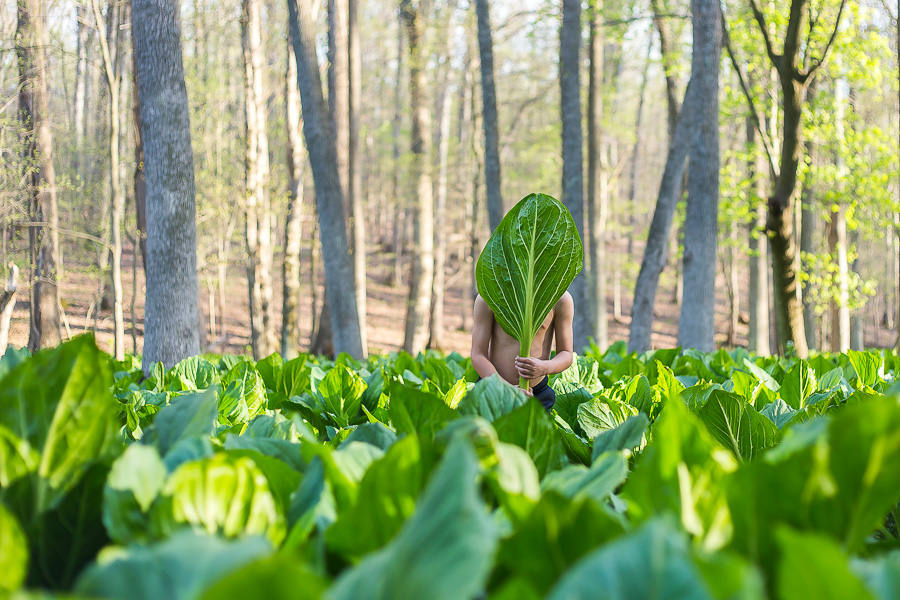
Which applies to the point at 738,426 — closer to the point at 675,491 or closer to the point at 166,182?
the point at 675,491

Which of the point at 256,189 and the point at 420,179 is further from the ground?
the point at 420,179

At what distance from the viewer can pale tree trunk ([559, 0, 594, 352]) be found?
385 inches

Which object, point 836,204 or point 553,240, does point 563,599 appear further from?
point 836,204

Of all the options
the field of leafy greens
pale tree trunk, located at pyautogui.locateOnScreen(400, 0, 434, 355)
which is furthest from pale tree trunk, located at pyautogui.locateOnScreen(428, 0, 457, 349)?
the field of leafy greens

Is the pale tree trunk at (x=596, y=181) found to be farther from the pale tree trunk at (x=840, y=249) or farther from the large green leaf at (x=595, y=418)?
the large green leaf at (x=595, y=418)

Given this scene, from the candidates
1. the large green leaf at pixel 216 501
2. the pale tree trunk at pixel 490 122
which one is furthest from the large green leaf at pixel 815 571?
the pale tree trunk at pixel 490 122

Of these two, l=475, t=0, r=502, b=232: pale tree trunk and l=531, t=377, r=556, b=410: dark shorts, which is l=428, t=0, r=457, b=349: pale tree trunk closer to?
l=475, t=0, r=502, b=232: pale tree trunk

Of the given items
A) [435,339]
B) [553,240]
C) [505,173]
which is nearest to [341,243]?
[553,240]

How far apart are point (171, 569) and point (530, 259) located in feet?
5.52

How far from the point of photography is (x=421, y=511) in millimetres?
666

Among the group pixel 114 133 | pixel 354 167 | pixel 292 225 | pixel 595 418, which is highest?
pixel 114 133

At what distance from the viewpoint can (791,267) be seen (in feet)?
26.3

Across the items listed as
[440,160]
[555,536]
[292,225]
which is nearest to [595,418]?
[555,536]

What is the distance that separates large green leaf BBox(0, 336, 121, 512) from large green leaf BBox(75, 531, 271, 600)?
15.4 inches
